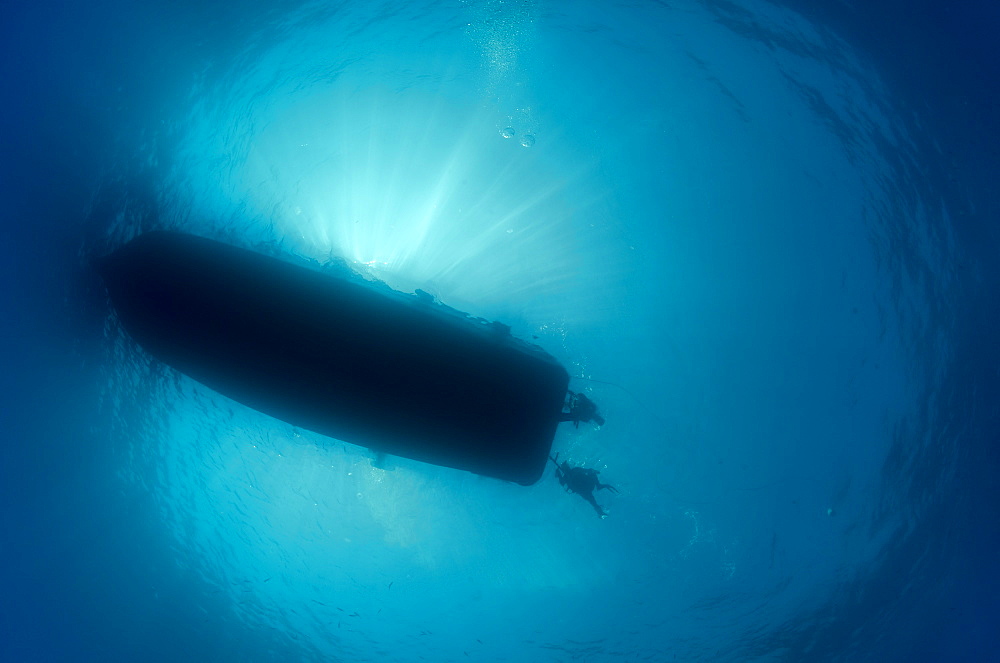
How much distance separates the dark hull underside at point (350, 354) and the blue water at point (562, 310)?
2.76 m

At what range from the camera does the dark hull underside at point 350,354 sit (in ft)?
18.5

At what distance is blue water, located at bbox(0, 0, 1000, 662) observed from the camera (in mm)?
7883

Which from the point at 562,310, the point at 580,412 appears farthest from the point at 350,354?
the point at 562,310

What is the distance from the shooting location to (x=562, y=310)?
9.59 metres

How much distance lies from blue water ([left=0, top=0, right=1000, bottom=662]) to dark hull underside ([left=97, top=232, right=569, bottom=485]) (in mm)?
2765

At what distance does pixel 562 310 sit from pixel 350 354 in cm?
517

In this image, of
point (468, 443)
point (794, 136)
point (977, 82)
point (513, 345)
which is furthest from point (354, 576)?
point (977, 82)

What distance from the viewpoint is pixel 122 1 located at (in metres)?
6.99

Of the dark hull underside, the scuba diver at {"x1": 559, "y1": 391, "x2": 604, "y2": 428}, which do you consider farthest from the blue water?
the scuba diver at {"x1": 559, "y1": 391, "x2": 604, "y2": 428}

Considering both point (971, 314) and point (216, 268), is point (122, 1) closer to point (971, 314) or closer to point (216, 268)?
point (216, 268)

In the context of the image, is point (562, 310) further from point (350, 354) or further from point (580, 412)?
point (350, 354)

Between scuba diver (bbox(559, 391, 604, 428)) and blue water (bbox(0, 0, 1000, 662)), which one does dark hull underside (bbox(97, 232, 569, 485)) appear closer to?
scuba diver (bbox(559, 391, 604, 428))

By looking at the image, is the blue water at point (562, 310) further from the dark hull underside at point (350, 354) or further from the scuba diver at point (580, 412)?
the scuba diver at point (580, 412)

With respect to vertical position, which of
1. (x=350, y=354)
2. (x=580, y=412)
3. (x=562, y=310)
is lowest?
(x=350, y=354)
